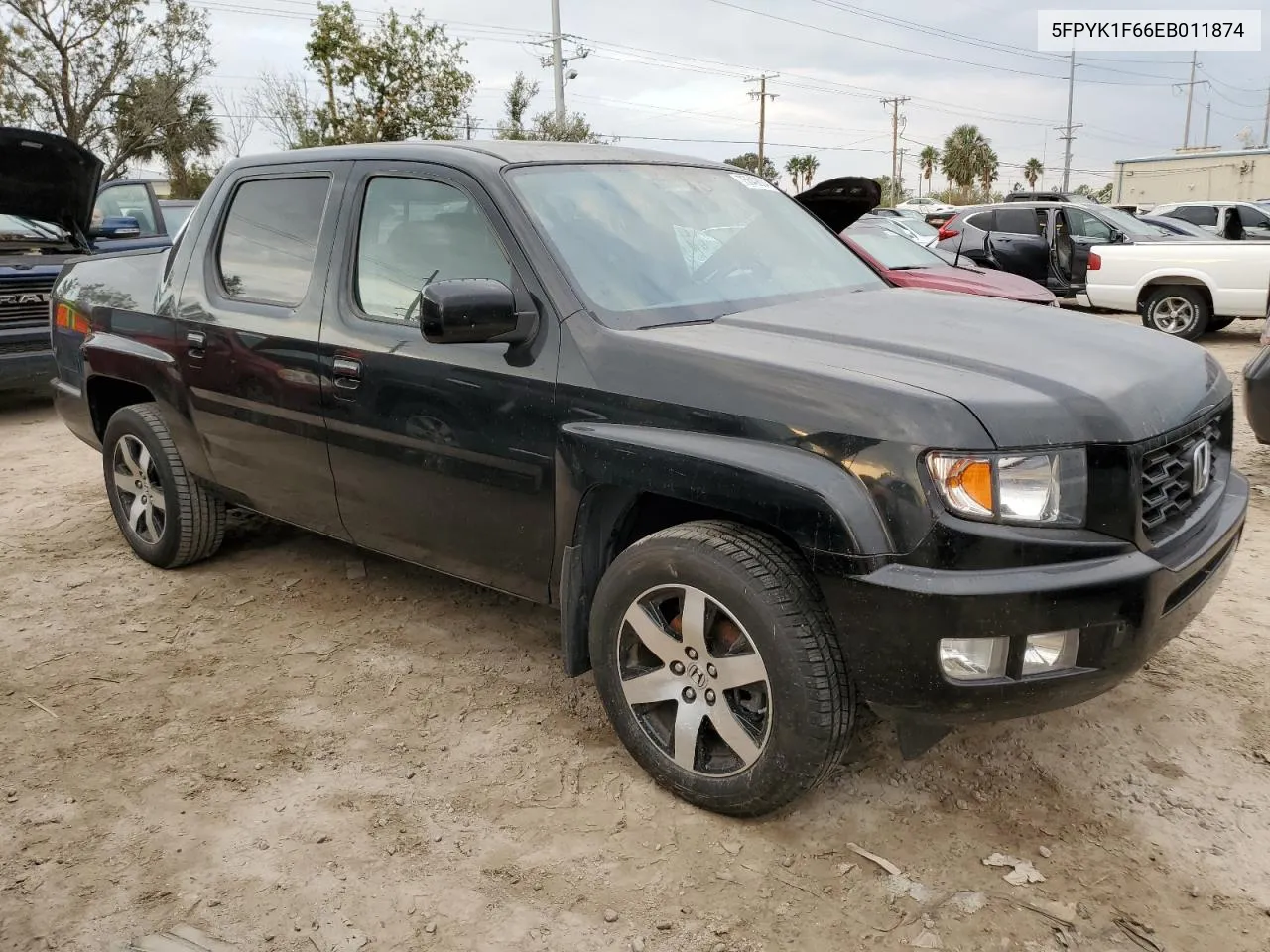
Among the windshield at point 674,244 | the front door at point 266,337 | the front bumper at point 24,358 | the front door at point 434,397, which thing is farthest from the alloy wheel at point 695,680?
the front bumper at point 24,358

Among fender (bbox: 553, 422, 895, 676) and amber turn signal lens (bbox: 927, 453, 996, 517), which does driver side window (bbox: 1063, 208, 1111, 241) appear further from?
amber turn signal lens (bbox: 927, 453, 996, 517)

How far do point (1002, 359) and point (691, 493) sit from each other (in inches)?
33.5

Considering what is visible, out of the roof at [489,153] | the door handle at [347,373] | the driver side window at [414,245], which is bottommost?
the door handle at [347,373]

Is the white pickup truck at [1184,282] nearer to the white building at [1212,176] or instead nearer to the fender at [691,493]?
the fender at [691,493]

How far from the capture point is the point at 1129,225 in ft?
47.0

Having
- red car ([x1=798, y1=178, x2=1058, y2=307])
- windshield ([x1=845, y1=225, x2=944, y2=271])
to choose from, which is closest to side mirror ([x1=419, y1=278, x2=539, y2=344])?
red car ([x1=798, y1=178, x2=1058, y2=307])

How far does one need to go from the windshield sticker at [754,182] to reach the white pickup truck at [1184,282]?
355 inches

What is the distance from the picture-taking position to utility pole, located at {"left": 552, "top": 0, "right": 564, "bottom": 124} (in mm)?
35531

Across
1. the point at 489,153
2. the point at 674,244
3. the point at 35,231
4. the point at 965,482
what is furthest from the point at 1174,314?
the point at 35,231

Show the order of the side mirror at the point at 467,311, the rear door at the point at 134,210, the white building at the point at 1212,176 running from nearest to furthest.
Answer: the side mirror at the point at 467,311 < the rear door at the point at 134,210 < the white building at the point at 1212,176

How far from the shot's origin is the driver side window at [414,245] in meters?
3.12

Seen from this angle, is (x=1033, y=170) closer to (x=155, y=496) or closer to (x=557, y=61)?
(x=557, y=61)

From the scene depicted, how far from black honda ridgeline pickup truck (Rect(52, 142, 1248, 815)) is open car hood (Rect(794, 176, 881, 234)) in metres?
1.52

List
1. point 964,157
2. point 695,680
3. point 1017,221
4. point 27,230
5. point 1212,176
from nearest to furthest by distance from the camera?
point 695,680 → point 27,230 → point 1017,221 → point 1212,176 → point 964,157
